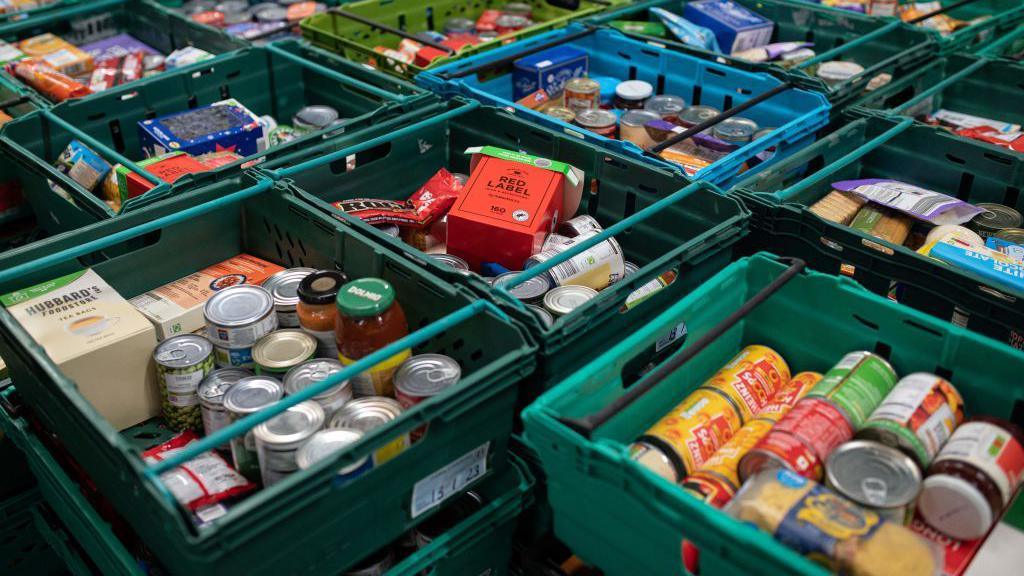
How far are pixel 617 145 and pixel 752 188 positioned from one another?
1.42 feet

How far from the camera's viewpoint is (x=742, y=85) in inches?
132

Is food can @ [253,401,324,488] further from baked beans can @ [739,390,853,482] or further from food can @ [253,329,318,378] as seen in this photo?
baked beans can @ [739,390,853,482]

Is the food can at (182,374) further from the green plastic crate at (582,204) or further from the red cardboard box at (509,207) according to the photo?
the red cardboard box at (509,207)

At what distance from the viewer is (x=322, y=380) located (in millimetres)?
1832

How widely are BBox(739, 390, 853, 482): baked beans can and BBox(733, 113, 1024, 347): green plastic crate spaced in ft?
2.15

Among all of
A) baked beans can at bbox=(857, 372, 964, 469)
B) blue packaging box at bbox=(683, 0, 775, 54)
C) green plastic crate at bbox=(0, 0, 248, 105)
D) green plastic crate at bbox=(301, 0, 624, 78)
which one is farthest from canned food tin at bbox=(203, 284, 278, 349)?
blue packaging box at bbox=(683, 0, 775, 54)

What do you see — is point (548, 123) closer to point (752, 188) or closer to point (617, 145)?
point (617, 145)

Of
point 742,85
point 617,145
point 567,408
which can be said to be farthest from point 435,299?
point 742,85

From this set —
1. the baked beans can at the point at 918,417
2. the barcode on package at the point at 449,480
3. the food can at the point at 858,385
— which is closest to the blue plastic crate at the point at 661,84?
the food can at the point at 858,385

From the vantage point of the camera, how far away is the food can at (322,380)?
184 cm

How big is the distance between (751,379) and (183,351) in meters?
1.31

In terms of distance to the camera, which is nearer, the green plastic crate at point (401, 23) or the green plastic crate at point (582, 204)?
the green plastic crate at point (582, 204)

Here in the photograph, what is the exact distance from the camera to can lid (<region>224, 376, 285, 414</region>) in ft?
6.02

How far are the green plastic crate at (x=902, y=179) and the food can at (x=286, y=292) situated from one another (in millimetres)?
1266
